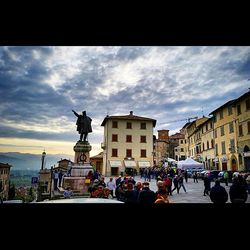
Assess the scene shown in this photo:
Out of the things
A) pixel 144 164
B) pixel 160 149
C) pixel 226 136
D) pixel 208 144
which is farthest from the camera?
pixel 160 149

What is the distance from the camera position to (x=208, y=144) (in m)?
28.1

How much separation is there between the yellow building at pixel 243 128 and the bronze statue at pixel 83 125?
13.5 m

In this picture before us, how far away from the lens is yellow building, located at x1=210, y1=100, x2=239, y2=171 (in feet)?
69.6

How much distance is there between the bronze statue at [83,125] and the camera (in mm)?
12484

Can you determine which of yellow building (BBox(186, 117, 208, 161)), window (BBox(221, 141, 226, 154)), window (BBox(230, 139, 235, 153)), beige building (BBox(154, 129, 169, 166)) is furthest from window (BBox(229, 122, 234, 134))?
beige building (BBox(154, 129, 169, 166))

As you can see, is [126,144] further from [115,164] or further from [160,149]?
[160,149]

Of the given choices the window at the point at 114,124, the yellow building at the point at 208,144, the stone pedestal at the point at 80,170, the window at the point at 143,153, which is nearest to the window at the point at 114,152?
the window at the point at 114,124

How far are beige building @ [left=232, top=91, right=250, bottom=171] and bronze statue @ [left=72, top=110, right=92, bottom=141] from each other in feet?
44.2

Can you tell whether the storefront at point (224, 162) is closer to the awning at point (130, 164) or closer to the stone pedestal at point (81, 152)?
the awning at point (130, 164)

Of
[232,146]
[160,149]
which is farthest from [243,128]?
[160,149]

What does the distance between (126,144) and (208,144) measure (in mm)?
10168
